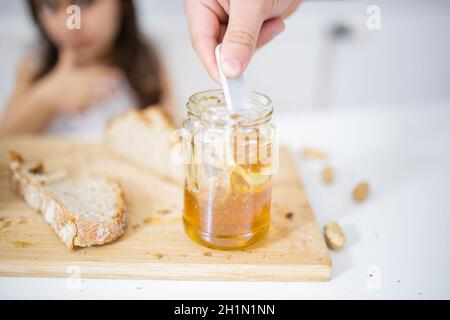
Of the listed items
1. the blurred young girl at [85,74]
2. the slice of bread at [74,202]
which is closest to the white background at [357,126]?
the slice of bread at [74,202]

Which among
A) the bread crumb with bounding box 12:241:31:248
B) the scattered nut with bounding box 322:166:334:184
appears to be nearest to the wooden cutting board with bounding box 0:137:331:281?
the bread crumb with bounding box 12:241:31:248

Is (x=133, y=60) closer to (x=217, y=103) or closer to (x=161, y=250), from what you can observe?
(x=217, y=103)

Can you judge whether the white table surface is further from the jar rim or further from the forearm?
the forearm

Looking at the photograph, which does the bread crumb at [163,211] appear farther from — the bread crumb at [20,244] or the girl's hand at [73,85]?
the girl's hand at [73,85]

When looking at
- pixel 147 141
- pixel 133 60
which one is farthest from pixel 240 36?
pixel 133 60

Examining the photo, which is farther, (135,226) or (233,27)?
(135,226)

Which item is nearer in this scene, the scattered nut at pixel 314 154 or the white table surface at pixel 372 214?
the white table surface at pixel 372 214
